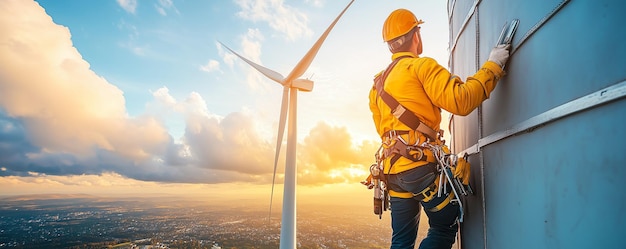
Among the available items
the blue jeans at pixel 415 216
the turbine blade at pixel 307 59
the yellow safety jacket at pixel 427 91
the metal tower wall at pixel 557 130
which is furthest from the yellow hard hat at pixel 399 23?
the turbine blade at pixel 307 59

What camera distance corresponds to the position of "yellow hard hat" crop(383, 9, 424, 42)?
5.08m

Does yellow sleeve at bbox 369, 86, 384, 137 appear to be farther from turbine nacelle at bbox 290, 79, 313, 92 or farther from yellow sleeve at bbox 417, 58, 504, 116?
turbine nacelle at bbox 290, 79, 313, 92

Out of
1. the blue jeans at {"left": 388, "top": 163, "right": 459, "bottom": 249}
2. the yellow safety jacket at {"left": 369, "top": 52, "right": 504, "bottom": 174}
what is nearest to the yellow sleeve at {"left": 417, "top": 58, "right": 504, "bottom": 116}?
the yellow safety jacket at {"left": 369, "top": 52, "right": 504, "bottom": 174}

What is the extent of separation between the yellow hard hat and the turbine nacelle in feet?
50.5

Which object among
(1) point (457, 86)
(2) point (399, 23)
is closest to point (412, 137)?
(1) point (457, 86)

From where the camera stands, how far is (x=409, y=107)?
4766mm

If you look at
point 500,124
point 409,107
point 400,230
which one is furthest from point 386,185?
point 500,124

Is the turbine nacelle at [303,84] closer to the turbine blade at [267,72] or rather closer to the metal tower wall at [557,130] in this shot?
the turbine blade at [267,72]

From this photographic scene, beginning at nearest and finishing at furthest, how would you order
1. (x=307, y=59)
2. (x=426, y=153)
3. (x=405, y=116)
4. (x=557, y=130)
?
(x=557, y=130)
(x=426, y=153)
(x=405, y=116)
(x=307, y=59)

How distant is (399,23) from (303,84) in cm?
1576

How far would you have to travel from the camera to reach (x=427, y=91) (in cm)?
449

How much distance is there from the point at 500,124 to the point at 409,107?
39.9 inches

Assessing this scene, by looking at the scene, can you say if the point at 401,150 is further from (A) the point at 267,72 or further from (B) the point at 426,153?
(A) the point at 267,72

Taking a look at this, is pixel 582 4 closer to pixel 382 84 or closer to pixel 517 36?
pixel 517 36
